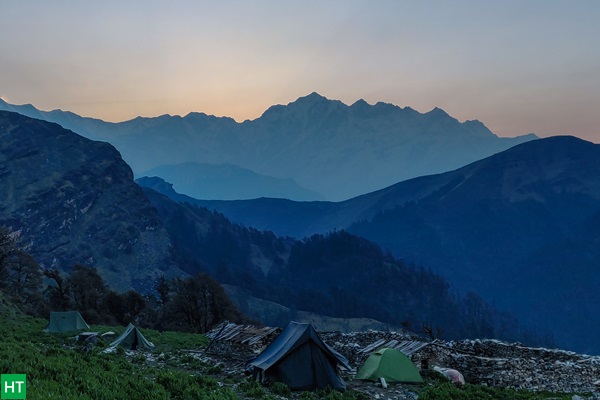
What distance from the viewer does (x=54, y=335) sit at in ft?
133

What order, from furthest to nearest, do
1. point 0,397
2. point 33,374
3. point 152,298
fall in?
point 152,298 < point 33,374 < point 0,397

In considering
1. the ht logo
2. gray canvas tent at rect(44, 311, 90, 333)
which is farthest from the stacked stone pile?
gray canvas tent at rect(44, 311, 90, 333)

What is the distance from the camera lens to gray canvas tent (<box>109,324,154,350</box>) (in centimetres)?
3545

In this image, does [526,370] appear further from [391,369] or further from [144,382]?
[144,382]

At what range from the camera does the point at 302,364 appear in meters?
24.4

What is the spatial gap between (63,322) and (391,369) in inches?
1182

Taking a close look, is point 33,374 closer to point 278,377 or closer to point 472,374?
point 278,377

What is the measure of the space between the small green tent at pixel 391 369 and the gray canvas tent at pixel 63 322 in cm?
2755

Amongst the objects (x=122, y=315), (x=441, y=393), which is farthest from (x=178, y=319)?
(x=441, y=393)

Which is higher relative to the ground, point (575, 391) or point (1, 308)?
point (1, 308)

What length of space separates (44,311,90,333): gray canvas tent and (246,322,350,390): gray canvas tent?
25116 mm

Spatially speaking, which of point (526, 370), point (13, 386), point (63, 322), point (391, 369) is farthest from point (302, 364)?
point (63, 322)

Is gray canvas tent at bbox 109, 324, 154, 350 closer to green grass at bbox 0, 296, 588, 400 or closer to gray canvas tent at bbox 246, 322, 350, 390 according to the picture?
green grass at bbox 0, 296, 588, 400

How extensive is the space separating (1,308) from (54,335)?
1091 centimetres
